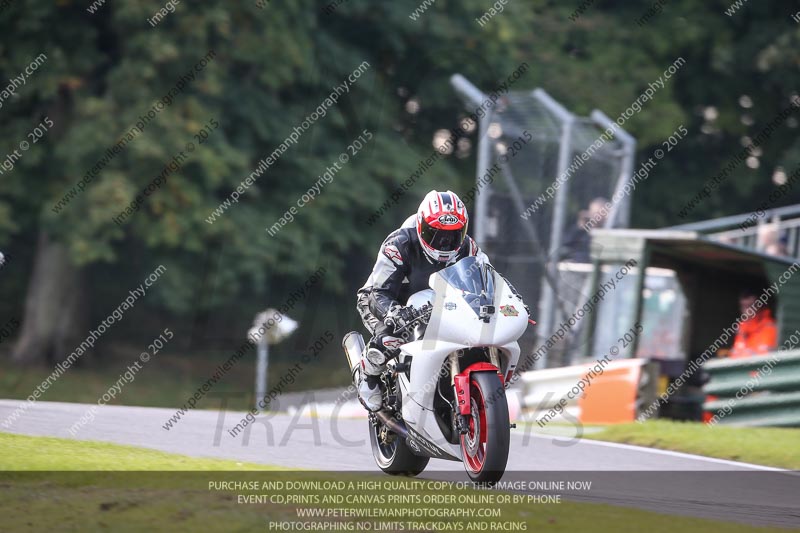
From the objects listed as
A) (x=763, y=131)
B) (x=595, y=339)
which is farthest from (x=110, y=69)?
(x=763, y=131)

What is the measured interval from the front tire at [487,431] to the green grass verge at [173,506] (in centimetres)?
27

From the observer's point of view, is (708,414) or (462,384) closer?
(462,384)

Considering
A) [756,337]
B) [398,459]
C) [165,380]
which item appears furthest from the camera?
[165,380]

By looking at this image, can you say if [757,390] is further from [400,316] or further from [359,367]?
[400,316]

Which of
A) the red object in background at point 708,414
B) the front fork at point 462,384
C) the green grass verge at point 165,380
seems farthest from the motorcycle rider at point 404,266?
the green grass verge at point 165,380

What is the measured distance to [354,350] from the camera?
31.7 ft

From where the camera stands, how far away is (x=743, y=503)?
8516 millimetres

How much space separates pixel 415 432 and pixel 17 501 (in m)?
2.64

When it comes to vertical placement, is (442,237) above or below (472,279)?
above

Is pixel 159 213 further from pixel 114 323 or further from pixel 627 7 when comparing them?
pixel 627 7

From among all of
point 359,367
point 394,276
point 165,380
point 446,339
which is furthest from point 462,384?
point 165,380

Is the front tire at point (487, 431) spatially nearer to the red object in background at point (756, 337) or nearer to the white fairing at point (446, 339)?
the white fairing at point (446, 339)

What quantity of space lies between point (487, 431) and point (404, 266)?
152cm

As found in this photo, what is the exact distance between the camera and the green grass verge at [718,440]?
450 inches
